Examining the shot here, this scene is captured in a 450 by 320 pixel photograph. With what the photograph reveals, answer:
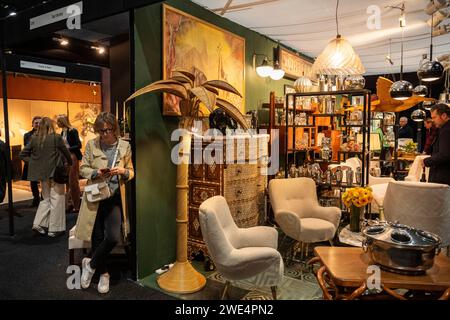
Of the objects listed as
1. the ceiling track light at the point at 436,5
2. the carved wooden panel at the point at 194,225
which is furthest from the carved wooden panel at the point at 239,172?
the ceiling track light at the point at 436,5

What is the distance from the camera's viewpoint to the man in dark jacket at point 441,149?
397cm

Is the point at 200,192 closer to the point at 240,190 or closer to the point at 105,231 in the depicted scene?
the point at 240,190

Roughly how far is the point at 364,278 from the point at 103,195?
2.25 meters

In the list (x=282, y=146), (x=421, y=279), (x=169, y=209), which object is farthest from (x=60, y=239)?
(x=421, y=279)

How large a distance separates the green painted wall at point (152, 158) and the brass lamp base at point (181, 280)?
347 millimetres

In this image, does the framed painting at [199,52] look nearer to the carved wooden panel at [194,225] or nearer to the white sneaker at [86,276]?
the carved wooden panel at [194,225]

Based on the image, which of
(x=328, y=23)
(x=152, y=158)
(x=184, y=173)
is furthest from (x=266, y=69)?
(x=184, y=173)

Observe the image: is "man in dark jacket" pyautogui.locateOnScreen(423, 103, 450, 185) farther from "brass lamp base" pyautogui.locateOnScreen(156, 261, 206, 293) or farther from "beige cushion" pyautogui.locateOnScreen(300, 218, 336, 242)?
"brass lamp base" pyautogui.locateOnScreen(156, 261, 206, 293)

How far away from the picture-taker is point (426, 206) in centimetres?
353

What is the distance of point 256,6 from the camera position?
430 centimetres

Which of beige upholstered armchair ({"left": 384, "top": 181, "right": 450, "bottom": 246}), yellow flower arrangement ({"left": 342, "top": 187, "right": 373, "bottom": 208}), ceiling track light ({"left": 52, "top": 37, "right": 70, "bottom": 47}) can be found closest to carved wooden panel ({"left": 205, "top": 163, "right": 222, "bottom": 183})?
yellow flower arrangement ({"left": 342, "top": 187, "right": 373, "bottom": 208})

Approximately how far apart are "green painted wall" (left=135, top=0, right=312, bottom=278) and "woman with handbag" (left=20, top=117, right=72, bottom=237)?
70.9 inches

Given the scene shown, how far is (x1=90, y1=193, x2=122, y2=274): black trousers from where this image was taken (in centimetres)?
314

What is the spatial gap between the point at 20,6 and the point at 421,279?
17.4ft
